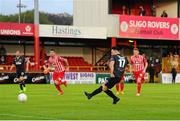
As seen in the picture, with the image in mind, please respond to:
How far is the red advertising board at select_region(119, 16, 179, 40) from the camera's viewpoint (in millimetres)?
52125

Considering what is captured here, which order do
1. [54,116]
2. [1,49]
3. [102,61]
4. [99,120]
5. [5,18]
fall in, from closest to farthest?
[99,120] → [54,116] → [1,49] → [102,61] → [5,18]

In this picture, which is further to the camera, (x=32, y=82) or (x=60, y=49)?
(x=60, y=49)

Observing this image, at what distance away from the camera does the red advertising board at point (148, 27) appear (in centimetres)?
5212

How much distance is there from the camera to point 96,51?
55.8m

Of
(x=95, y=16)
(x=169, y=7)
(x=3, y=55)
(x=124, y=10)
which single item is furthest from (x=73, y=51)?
(x=169, y=7)

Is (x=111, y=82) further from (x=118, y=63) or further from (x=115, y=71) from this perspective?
(x=118, y=63)

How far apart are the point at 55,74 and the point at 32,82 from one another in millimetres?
17224

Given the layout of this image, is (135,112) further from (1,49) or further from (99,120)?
(1,49)

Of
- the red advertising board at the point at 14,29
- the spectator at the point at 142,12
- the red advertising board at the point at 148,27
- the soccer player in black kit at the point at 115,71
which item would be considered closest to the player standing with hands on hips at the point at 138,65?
the soccer player in black kit at the point at 115,71

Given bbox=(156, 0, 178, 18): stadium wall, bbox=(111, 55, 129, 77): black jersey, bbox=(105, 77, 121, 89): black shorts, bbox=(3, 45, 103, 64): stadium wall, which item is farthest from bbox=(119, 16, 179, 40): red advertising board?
bbox=(105, 77, 121, 89): black shorts

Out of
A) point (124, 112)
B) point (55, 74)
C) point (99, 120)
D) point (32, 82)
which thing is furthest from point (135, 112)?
point (32, 82)

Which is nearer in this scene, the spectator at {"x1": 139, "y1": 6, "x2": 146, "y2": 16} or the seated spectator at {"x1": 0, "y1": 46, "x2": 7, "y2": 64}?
the seated spectator at {"x1": 0, "y1": 46, "x2": 7, "y2": 64}

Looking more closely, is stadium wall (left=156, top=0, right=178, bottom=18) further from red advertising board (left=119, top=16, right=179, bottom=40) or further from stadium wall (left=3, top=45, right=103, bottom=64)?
stadium wall (left=3, top=45, right=103, bottom=64)

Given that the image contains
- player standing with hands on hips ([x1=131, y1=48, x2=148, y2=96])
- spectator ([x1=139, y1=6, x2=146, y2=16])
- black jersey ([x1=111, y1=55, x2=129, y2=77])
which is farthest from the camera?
spectator ([x1=139, y1=6, x2=146, y2=16])
